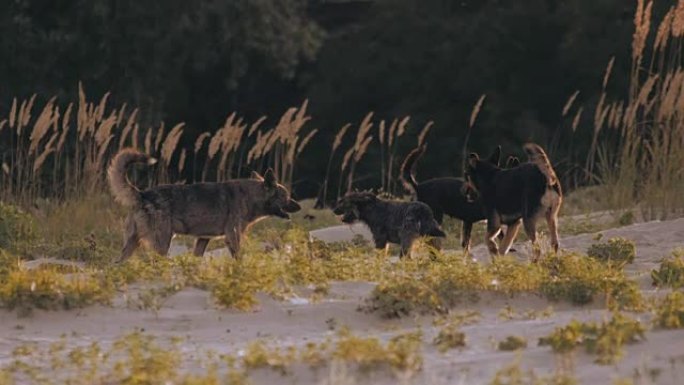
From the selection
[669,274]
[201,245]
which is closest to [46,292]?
[669,274]

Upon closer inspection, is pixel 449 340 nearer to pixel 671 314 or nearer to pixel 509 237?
pixel 671 314

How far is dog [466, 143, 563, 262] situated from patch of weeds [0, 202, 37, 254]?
435 centimetres

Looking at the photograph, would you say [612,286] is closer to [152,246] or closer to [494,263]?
[494,263]

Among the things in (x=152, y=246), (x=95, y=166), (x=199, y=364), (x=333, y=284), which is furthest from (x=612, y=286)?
(x=95, y=166)

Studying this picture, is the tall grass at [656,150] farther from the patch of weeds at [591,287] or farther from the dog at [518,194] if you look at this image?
the patch of weeds at [591,287]

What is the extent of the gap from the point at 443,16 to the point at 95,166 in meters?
16.6

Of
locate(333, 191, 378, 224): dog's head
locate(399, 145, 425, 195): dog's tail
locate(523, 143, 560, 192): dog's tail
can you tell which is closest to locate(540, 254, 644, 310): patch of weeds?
locate(523, 143, 560, 192): dog's tail

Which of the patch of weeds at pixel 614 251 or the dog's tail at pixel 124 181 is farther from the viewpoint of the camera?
the dog's tail at pixel 124 181

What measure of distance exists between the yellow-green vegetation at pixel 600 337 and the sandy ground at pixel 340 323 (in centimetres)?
5

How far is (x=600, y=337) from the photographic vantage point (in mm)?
8953

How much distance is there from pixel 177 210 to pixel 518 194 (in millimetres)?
2973

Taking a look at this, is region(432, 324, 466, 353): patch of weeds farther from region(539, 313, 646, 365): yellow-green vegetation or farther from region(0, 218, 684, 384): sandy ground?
region(539, 313, 646, 365): yellow-green vegetation

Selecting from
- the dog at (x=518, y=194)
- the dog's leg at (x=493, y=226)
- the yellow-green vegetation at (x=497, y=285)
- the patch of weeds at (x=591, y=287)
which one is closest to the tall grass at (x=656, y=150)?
the dog at (x=518, y=194)

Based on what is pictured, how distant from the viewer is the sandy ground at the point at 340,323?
8719 millimetres
